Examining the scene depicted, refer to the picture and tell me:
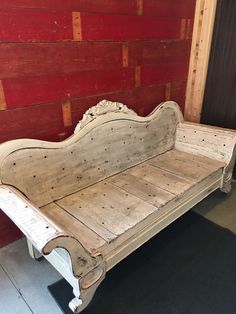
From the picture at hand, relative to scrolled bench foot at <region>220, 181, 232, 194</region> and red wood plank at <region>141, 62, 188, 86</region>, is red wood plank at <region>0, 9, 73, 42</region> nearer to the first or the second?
red wood plank at <region>141, 62, 188, 86</region>

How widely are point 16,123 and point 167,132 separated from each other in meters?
1.31

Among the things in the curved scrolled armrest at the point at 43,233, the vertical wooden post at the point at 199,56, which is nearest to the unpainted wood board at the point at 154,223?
the curved scrolled armrest at the point at 43,233

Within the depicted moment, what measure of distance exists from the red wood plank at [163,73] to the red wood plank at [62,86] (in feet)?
0.57

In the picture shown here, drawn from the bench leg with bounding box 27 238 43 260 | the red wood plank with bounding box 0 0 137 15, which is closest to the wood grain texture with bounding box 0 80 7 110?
the red wood plank with bounding box 0 0 137 15

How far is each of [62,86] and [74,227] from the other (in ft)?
2.80

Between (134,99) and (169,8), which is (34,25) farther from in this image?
(169,8)

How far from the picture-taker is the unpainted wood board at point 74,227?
4.01 ft

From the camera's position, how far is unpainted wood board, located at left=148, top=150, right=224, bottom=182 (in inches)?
73.7

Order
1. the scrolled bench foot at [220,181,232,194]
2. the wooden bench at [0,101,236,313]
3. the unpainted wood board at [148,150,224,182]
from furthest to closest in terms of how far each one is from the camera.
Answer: the scrolled bench foot at [220,181,232,194]
the unpainted wood board at [148,150,224,182]
the wooden bench at [0,101,236,313]

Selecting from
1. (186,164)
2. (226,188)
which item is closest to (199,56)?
(186,164)

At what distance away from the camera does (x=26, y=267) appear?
154cm

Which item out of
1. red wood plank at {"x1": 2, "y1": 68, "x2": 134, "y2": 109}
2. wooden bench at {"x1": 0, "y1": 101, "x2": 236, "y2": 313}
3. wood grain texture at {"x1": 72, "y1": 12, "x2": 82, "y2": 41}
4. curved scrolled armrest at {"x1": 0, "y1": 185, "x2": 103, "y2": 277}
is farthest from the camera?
wood grain texture at {"x1": 72, "y1": 12, "x2": 82, "y2": 41}

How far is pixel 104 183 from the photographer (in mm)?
1760

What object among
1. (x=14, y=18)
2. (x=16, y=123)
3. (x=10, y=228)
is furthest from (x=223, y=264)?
(x=14, y=18)
